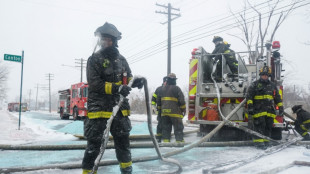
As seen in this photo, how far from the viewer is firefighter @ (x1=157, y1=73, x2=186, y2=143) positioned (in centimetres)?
608

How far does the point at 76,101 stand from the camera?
17172mm

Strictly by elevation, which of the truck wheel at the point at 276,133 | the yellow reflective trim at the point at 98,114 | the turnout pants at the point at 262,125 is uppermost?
the yellow reflective trim at the point at 98,114

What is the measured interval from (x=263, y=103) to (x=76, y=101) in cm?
1374

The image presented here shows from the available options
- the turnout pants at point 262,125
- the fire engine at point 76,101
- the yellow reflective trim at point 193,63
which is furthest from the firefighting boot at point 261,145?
the fire engine at point 76,101

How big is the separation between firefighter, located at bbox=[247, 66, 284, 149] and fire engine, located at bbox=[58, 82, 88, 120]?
11.2 meters

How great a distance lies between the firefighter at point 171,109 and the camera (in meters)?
6.08

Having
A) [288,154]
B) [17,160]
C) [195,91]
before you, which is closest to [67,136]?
[17,160]

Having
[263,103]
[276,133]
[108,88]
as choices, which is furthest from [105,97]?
[276,133]

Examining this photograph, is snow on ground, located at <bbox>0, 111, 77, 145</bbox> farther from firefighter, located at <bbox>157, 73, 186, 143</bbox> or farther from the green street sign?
firefighter, located at <bbox>157, 73, 186, 143</bbox>

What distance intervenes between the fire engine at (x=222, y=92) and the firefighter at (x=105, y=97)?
355 cm

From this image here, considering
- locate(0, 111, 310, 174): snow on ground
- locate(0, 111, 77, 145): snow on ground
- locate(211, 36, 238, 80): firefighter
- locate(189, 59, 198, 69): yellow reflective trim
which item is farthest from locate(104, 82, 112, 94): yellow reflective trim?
locate(0, 111, 77, 145): snow on ground

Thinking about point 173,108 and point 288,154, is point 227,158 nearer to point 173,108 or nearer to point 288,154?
point 288,154

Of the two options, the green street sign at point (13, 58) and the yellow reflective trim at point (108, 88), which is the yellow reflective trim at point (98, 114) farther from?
the green street sign at point (13, 58)

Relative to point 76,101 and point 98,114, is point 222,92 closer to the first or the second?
point 98,114
